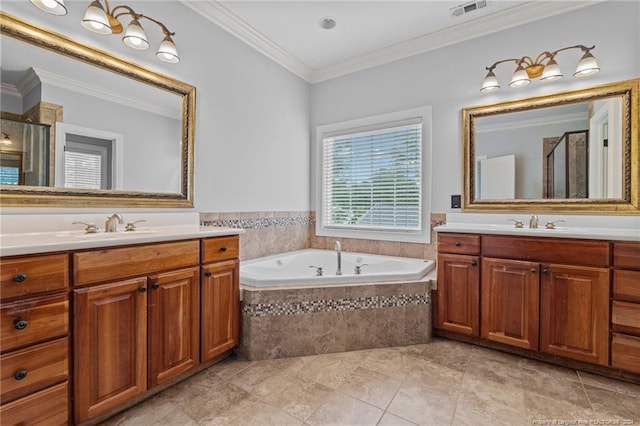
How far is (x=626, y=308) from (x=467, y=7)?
2.47 meters

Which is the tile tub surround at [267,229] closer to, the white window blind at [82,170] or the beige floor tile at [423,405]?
the white window blind at [82,170]

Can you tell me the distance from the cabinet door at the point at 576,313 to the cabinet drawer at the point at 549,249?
0.06 meters

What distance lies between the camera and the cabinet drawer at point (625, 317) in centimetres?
182

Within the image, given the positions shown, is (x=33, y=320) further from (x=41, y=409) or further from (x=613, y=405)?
(x=613, y=405)

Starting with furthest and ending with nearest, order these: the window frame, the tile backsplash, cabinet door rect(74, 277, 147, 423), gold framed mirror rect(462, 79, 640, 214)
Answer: the window frame, the tile backsplash, gold framed mirror rect(462, 79, 640, 214), cabinet door rect(74, 277, 147, 423)

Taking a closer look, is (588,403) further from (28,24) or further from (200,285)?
(28,24)

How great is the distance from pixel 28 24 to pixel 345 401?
2.71 m

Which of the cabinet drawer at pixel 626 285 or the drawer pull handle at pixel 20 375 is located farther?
the cabinet drawer at pixel 626 285

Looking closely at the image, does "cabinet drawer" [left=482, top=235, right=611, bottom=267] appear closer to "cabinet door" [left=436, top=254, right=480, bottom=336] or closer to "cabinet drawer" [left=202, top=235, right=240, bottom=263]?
"cabinet door" [left=436, top=254, right=480, bottom=336]

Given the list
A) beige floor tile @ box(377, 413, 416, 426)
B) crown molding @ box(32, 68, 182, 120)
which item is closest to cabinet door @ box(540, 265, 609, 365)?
beige floor tile @ box(377, 413, 416, 426)

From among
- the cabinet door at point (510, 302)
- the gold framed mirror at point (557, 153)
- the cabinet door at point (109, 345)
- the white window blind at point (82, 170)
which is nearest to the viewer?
the cabinet door at point (109, 345)

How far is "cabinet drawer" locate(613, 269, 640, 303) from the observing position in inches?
71.8

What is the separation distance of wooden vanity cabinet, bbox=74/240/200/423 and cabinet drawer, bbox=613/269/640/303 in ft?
8.62

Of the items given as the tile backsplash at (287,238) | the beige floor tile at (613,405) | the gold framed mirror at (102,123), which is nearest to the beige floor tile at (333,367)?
the tile backsplash at (287,238)
